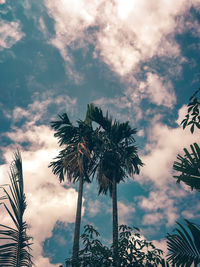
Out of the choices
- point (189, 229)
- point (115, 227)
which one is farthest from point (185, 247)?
point (115, 227)

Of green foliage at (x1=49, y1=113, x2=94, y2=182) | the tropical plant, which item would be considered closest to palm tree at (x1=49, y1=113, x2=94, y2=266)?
green foliage at (x1=49, y1=113, x2=94, y2=182)

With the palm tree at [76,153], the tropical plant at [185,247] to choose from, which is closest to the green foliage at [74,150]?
the palm tree at [76,153]

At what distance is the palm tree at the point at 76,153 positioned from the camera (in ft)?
37.5

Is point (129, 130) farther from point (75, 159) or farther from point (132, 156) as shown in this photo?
point (75, 159)

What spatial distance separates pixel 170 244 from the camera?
11.4 ft

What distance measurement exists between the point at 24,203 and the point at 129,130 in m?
9.61

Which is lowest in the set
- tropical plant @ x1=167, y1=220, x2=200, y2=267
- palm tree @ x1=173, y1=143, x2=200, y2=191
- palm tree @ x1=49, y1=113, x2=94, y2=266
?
tropical plant @ x1=167, y1=220, x2=200, y2=267

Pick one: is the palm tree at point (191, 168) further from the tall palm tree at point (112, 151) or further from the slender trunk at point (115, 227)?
the tall palm tree at point (112, 151)

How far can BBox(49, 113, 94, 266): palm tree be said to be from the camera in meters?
11.4

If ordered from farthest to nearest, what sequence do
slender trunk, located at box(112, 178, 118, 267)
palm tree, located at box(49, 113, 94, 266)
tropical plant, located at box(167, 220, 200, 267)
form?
palm tree, located at box(49, 113, 94, 266)
slender trunk, located at box(112, 178, 118, 267)
tropical plant, located at box(167, 220, 200, 267)

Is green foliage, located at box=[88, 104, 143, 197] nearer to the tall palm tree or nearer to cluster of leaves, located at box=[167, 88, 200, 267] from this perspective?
the tall palm tree

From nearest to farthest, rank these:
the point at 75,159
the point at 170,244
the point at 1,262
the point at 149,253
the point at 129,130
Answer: the point at 1,262
the point at 170,244
the point at 149,253
the point at 75,159
the point at 129,130

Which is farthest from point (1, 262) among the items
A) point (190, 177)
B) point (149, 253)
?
point (149, 253)

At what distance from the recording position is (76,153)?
11.6 meters
